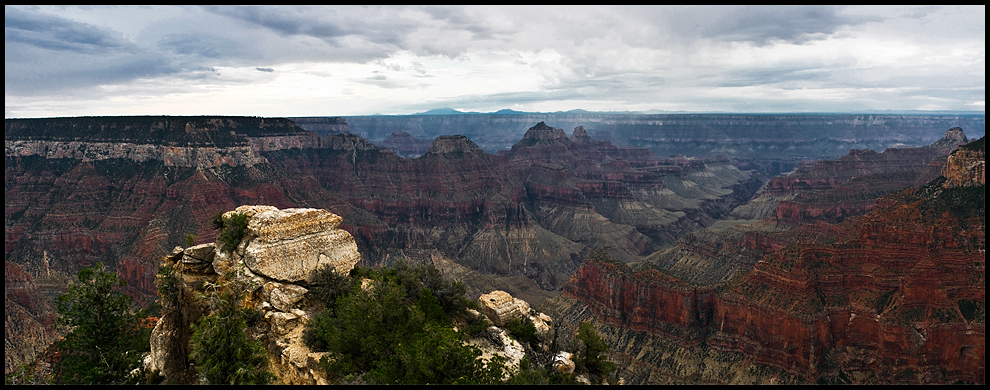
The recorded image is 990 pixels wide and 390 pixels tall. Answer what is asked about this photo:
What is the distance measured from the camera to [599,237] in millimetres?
139125

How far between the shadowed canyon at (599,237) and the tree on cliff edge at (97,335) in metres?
34.7

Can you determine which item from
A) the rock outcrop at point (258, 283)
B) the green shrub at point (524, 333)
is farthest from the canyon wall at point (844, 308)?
the rock outcrop at point (258, 283)

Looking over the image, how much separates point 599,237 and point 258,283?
120703mm

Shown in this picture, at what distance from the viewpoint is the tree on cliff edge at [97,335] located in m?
25.5

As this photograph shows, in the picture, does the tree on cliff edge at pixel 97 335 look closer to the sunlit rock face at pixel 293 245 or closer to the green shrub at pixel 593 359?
the sunlit rock face at pixel 293 245

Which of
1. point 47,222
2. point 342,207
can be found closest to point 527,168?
point 342,207

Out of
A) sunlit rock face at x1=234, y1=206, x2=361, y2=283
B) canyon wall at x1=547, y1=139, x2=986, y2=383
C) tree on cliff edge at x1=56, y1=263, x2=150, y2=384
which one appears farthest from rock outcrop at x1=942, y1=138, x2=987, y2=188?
tree on cliff edge at x1=56, y1=263, x2=150, y2=384

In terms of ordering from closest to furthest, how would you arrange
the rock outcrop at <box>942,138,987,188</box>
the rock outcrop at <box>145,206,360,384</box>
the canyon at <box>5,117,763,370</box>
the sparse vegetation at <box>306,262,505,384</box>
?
the sparse vegetation at <box>306,262,505,384</box> → the rock outcrop at <box>145,206,360,384</box> → the rock outcrop at <box>942,138,987,188</box> → the canyon at <box>5,117,763,370</box>

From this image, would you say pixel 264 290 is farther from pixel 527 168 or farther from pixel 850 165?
pixel 850 165

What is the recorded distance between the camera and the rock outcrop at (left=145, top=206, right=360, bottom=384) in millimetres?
24891

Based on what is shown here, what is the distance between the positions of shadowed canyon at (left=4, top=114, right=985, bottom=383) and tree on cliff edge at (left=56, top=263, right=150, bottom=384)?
114 ft

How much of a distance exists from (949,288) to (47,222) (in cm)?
12621

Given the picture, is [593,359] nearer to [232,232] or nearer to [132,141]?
[232,232]

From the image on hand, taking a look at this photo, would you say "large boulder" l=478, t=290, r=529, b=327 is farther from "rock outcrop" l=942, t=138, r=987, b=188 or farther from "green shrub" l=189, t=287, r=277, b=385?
"rock outcrop" l=942, t=138, r=987, b=188
